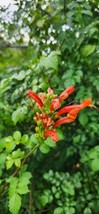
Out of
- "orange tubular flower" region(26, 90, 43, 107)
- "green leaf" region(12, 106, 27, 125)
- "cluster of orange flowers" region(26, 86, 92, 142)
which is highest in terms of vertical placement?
"green leaf" region(12, 106, 27, 125)

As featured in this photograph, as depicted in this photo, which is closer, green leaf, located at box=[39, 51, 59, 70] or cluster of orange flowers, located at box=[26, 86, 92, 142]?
cluster of orange flowers, located at box=[26, 86, 92, 142]

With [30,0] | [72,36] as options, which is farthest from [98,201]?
[30,0]

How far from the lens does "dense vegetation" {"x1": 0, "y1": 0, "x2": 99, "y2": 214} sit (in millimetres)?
1768

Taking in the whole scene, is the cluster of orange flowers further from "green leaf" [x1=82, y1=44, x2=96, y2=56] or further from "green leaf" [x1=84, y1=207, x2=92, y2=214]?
"green leaf" [x1=84, y1=207, x2=92, y2=214]

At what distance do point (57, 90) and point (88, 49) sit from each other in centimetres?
27

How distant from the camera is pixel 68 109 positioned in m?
1.27

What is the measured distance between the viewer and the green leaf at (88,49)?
1.77 meters

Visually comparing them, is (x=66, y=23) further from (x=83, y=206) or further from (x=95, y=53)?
(x=83, y=206)

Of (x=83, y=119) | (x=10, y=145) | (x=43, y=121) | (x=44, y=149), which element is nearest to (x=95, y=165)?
(x=83, y=119)

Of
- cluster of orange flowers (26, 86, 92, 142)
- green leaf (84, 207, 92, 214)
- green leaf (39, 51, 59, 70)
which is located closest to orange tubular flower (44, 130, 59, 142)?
cluster of orange flowers (26, 86, 92, 142)

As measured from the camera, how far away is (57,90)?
1.86m

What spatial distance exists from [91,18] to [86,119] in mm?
629

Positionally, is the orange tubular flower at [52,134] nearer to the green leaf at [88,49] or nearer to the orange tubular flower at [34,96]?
the orange tubular flower at [34,96]

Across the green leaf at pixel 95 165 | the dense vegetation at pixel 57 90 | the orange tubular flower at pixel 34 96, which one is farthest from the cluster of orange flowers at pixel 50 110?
the green leaf at pixel 95 165
